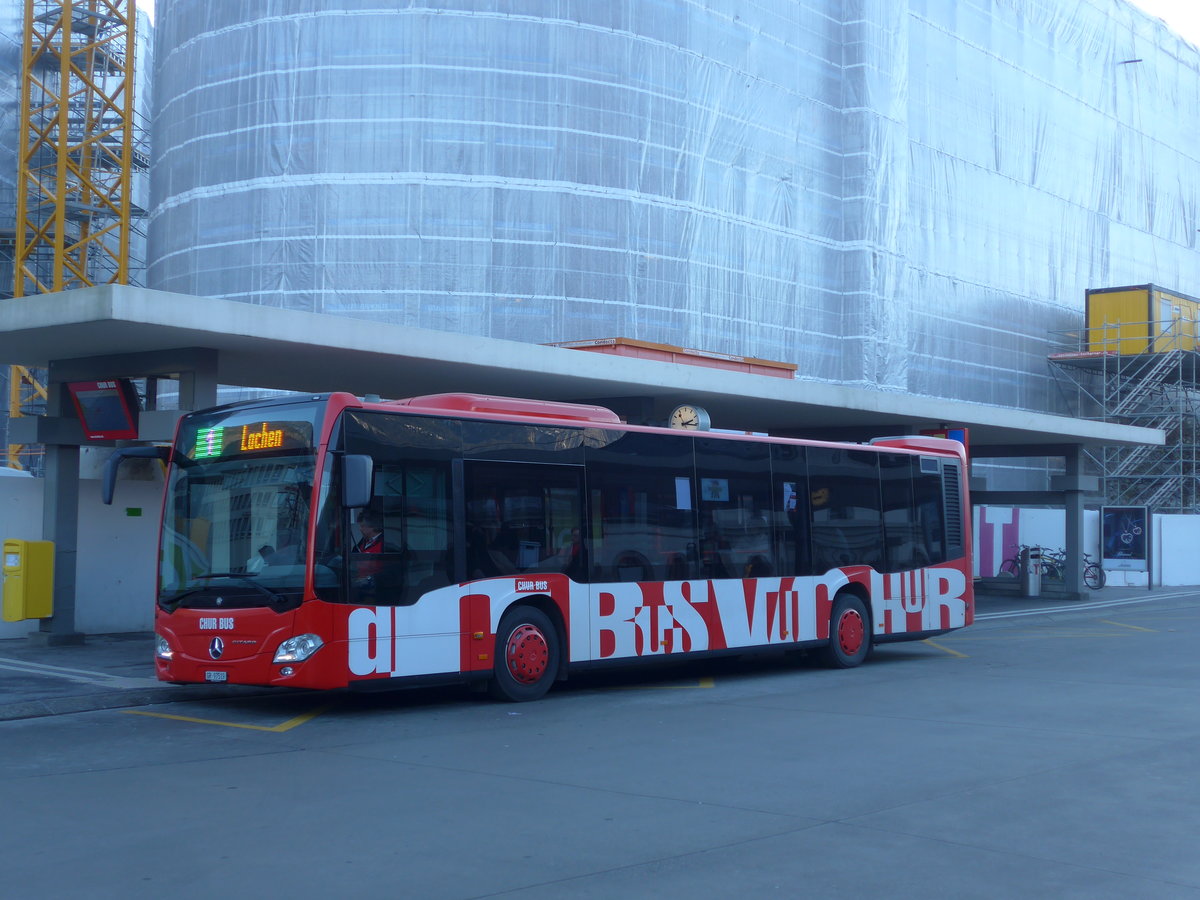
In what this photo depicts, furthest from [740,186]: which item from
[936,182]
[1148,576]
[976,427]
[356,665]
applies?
[356,665]

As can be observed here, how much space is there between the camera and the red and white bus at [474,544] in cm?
1116

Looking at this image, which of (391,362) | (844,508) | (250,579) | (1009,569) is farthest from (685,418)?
(1009,569)

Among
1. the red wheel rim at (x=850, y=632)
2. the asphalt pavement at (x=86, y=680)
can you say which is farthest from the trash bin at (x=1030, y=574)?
the asphalt pavement at (x=86, y=680)

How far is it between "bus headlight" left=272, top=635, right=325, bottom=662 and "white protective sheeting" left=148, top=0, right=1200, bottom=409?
2239cm

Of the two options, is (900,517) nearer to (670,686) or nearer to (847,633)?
(847,633)

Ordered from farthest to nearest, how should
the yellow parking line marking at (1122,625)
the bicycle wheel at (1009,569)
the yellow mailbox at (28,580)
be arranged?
the bicycle wheel at (1009,569) < the yellow parking line marking at (1122,625) < the yellow mailbox at (28,580)

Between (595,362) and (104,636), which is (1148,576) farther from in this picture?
(104,636)

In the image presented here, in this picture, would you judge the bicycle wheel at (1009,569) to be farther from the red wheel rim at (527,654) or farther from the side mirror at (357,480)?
the side mirror at (357,480)

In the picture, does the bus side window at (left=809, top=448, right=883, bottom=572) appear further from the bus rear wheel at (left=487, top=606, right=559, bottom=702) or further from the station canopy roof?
the bus rear wheel at (left=487, top=606, right=559, bottom=702)

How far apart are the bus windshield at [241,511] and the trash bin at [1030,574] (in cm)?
2559

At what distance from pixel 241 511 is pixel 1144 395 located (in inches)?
1739

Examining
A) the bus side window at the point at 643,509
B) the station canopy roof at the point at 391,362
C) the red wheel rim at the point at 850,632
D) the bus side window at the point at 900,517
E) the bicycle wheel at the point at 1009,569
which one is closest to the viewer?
the station canopy roof at the point at 391,362

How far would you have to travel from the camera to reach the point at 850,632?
54.2 feet

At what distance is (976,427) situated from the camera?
26.8 metres
